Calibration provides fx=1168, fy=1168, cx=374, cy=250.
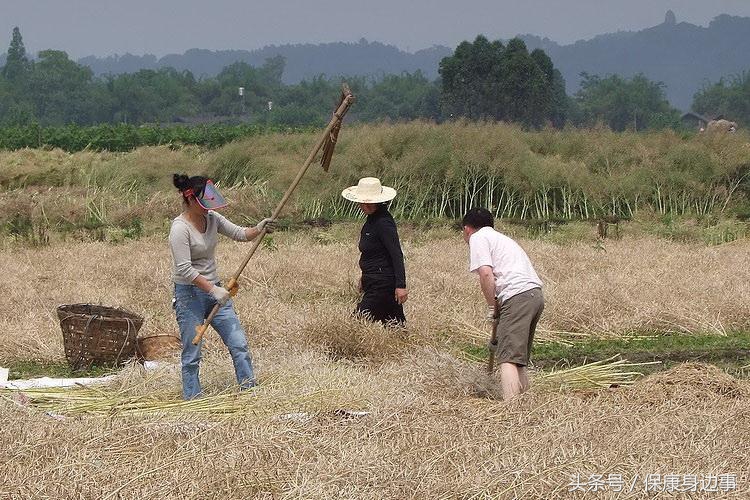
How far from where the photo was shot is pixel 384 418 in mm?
6598

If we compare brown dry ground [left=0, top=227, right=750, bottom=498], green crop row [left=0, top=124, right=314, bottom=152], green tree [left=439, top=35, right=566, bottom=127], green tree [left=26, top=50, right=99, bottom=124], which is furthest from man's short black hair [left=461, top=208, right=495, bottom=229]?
green tree [left=26, top=50, right=99, bottom=124]

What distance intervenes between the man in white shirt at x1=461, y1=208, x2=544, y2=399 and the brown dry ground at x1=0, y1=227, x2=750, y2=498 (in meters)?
0.24

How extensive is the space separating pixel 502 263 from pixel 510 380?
76 cm

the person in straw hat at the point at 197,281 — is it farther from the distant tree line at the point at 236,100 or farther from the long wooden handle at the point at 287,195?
the distant tree line at the point at 236,100

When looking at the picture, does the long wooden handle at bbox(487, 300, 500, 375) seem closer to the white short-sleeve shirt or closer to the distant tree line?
the white short-sleeve shirt

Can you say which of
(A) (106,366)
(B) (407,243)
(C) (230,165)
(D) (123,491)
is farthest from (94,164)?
(D) (123,491)

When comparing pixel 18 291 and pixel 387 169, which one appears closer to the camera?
pixel 18 291

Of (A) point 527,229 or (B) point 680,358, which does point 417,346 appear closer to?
(B) point 680,358

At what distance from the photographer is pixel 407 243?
57.7ft

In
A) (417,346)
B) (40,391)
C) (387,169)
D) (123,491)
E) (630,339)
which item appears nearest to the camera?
(123,491)

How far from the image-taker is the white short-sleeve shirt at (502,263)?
7.44 metres

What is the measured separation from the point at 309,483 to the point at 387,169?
55.0ft

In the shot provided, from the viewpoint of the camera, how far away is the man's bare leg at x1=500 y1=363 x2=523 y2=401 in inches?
286

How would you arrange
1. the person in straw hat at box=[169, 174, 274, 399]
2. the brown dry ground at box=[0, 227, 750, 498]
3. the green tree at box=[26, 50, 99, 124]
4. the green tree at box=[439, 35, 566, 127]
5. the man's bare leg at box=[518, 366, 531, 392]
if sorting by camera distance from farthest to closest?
1. the green tree at box=[26, 50, 99, 124]
2. the green tree at box=[439, 35, 566, 127]
3. the person in straw hat at box=[169, 174, 274, 399]
4. the man's bare leg at box=[518, 366, 531, 392]
5. the brown dry ground at box=[0, 227, 750, 498]
